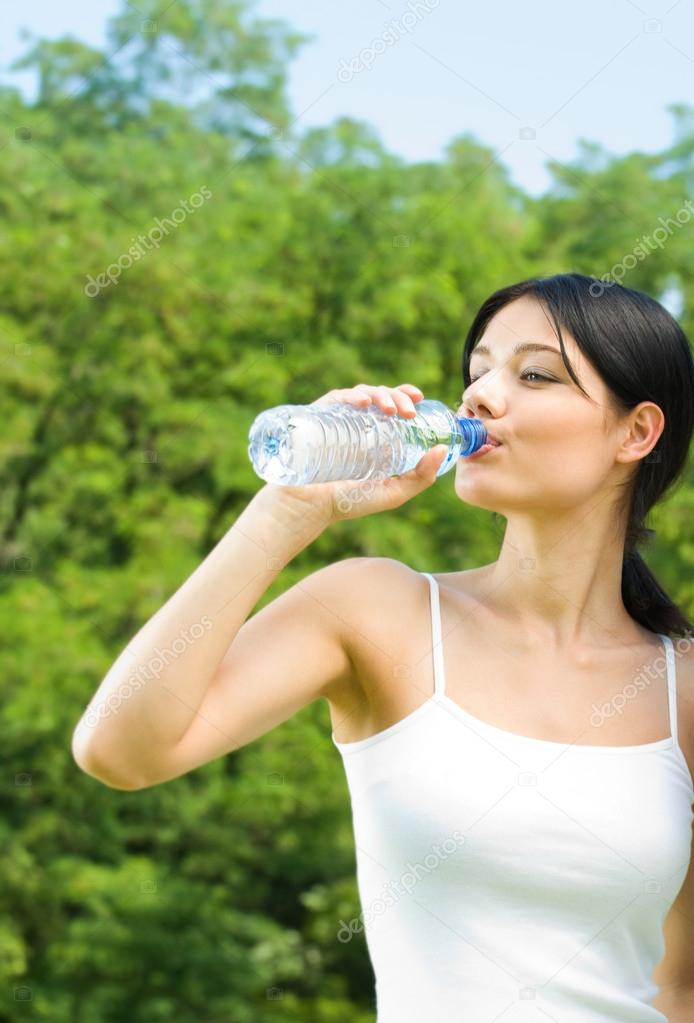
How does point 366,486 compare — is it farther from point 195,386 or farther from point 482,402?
point 195,386

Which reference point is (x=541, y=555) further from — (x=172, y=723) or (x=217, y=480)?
(x=217, y=480)

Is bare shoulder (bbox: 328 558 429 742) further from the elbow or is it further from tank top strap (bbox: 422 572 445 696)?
the elbow

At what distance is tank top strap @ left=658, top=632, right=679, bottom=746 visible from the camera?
1.82 metres

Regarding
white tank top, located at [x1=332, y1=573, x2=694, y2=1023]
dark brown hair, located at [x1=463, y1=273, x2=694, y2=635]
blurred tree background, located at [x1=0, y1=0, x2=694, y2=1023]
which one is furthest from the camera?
blurred tree background, located at [x1=0, y1=0, x2=694, y2=1023]

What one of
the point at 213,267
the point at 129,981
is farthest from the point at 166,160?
the point at 129,981

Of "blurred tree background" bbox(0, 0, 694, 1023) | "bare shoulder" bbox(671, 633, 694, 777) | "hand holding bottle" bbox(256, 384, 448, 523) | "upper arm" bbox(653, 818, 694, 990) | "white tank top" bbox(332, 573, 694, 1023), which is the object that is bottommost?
"blurred tree background" bbox(0, 0, 694, 1023)

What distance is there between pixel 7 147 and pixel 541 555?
5.98 meters

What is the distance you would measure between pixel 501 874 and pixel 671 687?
0.40 m

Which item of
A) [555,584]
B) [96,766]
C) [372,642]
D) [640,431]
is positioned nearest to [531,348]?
[640,431]

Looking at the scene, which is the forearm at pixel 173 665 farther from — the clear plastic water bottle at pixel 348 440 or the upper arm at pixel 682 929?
the upper arm at pixel 682 929

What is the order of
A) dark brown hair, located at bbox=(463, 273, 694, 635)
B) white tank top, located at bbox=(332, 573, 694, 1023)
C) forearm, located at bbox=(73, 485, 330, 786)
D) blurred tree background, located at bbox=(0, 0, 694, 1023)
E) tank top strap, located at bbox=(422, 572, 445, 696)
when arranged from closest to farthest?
forearm, located at bbox=(73, 485, 330, 786) < white tank top, located at bbox=(332, 573, 694, 1023) < tank top strap, located at bbox=(422, 572, 445, 696) < dark brown hair, located at bbox=(463, 273, 694, 635) < blurred tree background, located at bbox=(0, 0, 694, 1023)

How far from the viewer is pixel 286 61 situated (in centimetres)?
755

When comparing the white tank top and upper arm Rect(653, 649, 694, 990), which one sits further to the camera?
upper arm Rect(653, 649, 694, 990)

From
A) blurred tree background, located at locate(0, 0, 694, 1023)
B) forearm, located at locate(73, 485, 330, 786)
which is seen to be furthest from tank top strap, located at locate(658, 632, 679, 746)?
blurred tree background, located at locate(0, 0, 694, 1023)
